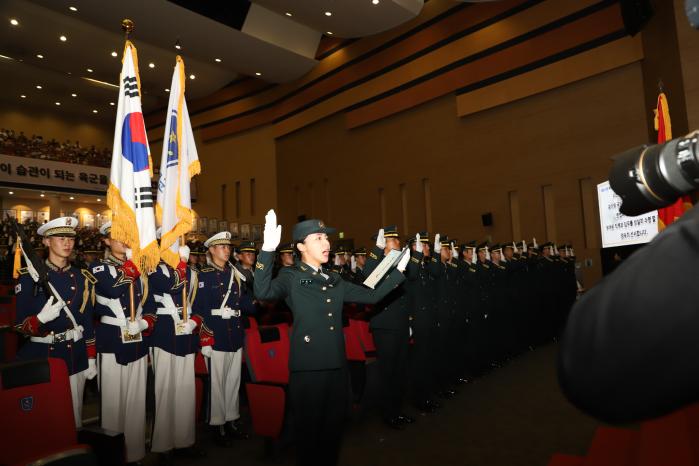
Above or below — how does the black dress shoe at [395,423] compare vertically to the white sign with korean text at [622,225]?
below

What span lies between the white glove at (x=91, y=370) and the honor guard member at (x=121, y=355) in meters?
0.04

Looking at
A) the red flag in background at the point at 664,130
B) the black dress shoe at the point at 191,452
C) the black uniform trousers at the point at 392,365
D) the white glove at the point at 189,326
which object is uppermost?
the red flag in background at the point at 664,130

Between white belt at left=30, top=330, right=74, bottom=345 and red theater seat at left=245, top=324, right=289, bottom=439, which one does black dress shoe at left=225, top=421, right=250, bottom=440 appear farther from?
white belt at left=30, top=330, right=74, bottom=345

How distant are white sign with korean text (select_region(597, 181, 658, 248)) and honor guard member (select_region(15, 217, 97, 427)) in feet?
14.4

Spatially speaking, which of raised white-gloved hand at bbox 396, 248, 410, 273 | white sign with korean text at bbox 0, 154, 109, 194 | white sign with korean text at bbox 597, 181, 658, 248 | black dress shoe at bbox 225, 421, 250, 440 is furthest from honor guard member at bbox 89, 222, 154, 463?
white sign with korean text at bbox 0, 154, 109, 194

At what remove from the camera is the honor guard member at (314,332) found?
2.19 m

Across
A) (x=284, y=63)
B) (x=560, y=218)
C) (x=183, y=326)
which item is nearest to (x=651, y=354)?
(x=183, y=326)

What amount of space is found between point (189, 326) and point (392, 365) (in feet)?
5.55

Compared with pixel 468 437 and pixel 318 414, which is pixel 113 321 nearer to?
pixel 318 414

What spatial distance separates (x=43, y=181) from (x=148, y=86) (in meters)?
4.75

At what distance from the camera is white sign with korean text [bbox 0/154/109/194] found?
14023 millimetres

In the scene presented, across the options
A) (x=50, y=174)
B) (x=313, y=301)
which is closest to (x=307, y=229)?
(x=313, y=301)

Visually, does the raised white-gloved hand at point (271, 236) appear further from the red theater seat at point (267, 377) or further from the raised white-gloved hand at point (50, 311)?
the raised white-gloved hand at point (50, 311)

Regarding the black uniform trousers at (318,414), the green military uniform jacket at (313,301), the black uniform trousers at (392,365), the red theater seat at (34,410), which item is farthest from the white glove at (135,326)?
the black uniform trousers at (392,365)
